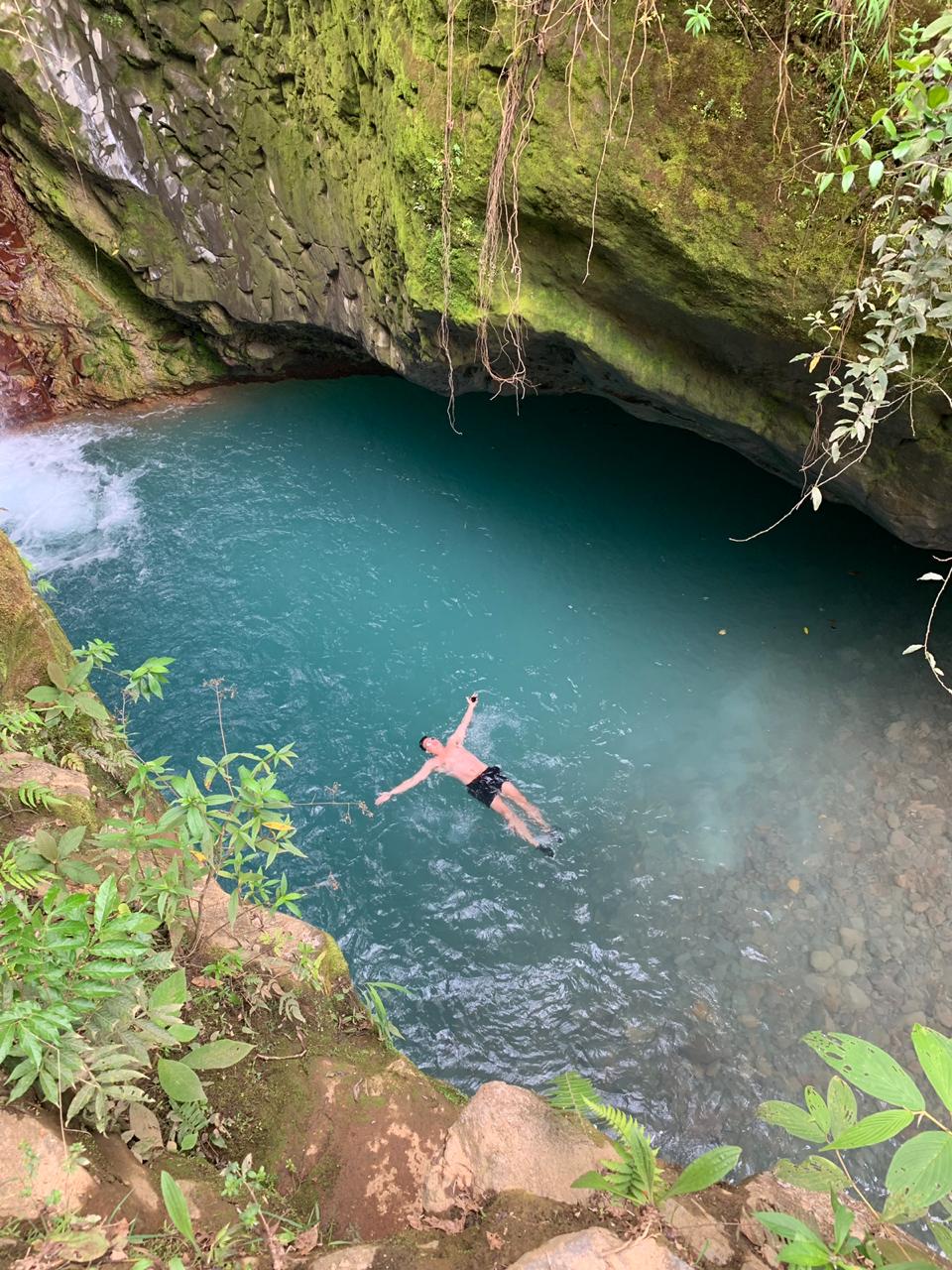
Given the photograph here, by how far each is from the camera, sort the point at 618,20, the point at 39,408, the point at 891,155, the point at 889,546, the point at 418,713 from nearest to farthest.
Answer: the point at 891,155, the point at 618,20, the point at 418,713, the point at 889,546, the point at 39,408

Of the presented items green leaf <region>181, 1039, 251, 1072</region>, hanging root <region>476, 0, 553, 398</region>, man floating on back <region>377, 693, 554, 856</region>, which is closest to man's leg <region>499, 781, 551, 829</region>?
man floating on back <region>377, 693, 554, 856</region>

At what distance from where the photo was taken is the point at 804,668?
541 cm

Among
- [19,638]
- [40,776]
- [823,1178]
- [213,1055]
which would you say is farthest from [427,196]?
[823,1178]

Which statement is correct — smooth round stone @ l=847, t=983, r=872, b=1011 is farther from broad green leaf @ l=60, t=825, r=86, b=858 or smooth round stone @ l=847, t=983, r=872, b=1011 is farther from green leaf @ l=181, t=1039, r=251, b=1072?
broad green leaf @ l=60, t=825, r=86, b=858

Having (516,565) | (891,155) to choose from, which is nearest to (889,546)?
(516,565)

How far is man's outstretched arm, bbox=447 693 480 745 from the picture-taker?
5.00 meters

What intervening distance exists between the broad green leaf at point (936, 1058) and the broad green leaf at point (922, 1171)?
7 centimetres

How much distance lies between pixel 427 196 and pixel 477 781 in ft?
11.9

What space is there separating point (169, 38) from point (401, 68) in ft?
12.6

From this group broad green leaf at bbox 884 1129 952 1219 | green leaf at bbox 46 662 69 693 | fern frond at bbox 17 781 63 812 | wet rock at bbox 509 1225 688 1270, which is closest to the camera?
broad green leaf at bbox 884 1129 952 1219

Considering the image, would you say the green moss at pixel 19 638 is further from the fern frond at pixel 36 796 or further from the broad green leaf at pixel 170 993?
the broad green leaf at pixel 170 993

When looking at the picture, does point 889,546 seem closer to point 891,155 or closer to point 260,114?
point 891,155

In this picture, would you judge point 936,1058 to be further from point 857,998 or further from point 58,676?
point 857,998

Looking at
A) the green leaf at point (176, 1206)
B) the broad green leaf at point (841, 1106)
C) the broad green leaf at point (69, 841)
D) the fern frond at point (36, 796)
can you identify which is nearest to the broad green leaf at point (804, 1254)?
the broad green leaf at point (841, 1106)
